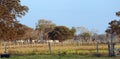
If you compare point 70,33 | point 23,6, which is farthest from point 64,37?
point 23,6

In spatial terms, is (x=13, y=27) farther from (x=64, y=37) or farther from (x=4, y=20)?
(x=64, y=37)

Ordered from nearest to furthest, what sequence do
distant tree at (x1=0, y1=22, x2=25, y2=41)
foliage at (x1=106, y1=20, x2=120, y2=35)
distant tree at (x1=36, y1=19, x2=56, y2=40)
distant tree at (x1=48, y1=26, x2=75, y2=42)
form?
foliage at (x1=106, y1=20, x2=120, y2=35) < distant tree at (x1=0, y1=22, x2=25, y2=41) < distant tree at (x1=48, y1=26, x2=75, y2=42) < distant tree at (x1=36, y1=19, x2=56, y2=40)

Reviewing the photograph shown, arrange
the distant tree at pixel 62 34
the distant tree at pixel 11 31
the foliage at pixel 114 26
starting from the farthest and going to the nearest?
the distant tree at pixel 62 34
the distant tree at pixel 11 31
the foliage at pixel 114 26

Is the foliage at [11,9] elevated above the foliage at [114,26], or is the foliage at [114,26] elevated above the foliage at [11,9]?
the foliage at [11,9]

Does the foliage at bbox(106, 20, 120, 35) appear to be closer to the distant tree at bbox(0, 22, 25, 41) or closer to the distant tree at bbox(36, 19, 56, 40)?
the distant tree at bbox(0, 22, 25, 41)

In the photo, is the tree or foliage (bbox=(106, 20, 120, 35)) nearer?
foliage (bbox=(106, 20, 120, 35))

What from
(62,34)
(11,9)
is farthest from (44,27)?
(11,9)

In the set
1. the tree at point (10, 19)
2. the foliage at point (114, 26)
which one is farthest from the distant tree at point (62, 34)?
the foliage at point (114, 26)

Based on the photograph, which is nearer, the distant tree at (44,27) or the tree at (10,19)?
the tree at (10,19)

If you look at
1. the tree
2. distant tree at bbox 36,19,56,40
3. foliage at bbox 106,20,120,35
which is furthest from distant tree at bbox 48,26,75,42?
foliage at bbox 106,20,120,35

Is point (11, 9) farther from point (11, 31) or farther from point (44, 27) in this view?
point (44, 27)

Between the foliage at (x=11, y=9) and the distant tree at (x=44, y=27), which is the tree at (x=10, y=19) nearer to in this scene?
the foliage at (x=11, y=9)

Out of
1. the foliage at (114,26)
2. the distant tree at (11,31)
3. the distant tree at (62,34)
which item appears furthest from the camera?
the distant tree at (62,34)

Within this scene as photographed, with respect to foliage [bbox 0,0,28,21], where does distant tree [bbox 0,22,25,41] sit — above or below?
below
